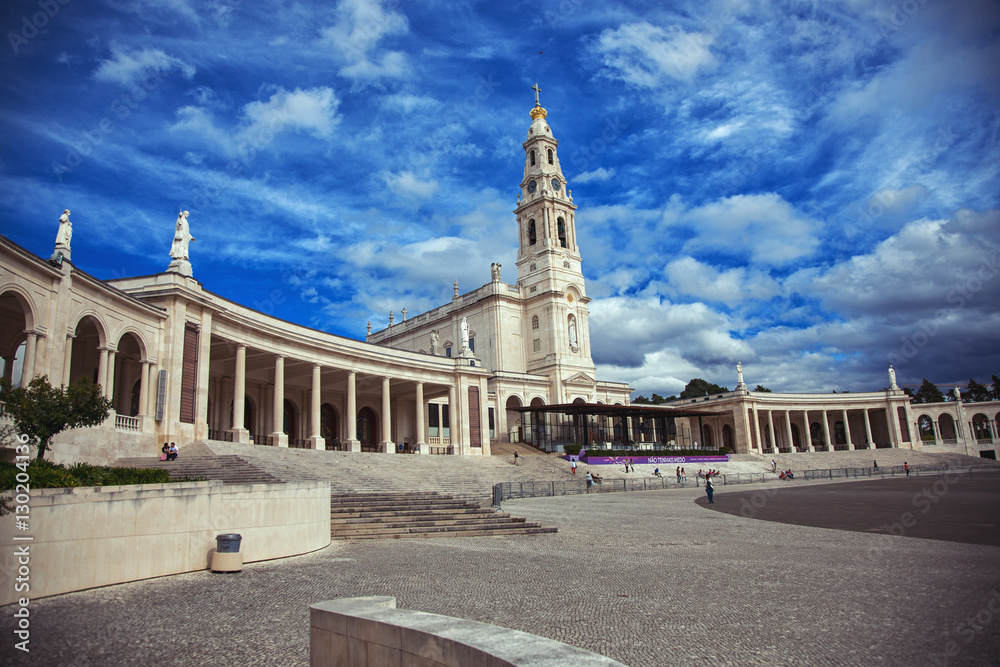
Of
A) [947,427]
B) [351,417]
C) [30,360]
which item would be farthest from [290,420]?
[947,427]

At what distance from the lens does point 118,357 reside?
1179 inches

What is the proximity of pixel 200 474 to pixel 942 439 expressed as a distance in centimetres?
9842

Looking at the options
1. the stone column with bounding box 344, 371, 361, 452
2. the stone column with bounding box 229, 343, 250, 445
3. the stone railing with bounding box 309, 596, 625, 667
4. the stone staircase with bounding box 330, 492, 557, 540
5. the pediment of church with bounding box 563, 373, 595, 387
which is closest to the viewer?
the stone railing with bounding box 309, 596, 625, 667

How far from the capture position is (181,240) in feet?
96.3

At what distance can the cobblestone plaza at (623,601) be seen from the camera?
23.4 feet

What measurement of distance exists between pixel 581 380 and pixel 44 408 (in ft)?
172

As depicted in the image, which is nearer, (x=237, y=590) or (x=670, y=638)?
(x=670, y=638)

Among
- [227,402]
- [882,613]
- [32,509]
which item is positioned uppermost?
[227,402]

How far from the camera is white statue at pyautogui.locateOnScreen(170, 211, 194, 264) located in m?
29.3

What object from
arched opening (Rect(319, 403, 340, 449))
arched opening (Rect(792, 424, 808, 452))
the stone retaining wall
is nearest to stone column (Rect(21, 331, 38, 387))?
the stone retaining wall

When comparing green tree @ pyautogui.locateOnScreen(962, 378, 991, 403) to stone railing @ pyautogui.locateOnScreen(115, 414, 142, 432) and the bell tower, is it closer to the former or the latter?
the bell tower

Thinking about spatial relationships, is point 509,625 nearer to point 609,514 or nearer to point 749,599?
point 749,599

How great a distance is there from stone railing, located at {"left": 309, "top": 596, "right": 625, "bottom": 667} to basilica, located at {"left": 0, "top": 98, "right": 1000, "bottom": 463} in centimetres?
1890

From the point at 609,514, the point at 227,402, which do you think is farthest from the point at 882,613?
the point at 227,402
